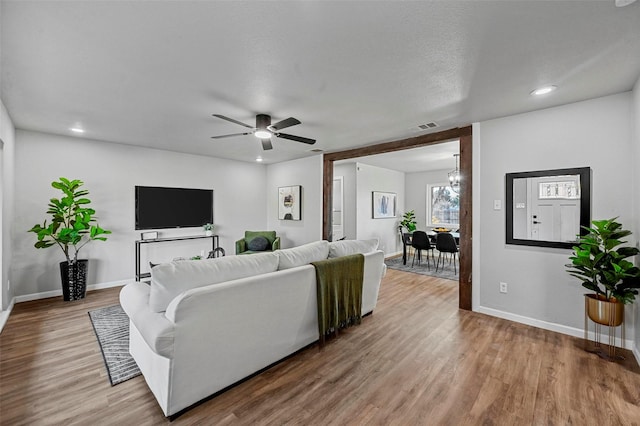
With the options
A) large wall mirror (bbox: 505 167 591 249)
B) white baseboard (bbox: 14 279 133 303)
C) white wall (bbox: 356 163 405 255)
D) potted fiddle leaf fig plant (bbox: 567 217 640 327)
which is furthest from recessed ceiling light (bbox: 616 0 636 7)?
white baseboard (bbox: 14 279 133 303)

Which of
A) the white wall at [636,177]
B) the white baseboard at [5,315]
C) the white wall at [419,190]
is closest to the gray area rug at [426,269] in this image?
the white wall at [419,190]

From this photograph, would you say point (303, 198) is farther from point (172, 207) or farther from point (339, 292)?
point (339, 292)

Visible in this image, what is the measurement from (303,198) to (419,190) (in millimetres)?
3875

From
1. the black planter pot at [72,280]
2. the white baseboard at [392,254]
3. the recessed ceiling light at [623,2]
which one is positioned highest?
the recessed ceiling light at [623,2]

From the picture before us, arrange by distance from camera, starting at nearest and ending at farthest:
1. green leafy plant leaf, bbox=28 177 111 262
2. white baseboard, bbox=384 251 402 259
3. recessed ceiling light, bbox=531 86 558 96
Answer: recessed ceiling light, bbox=531 86 558 96 → green leafy plant leaf, bbox=28 177 111 262 → white baseboard, bbox=384 251 402 259

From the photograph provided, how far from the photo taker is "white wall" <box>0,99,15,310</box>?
119 inches

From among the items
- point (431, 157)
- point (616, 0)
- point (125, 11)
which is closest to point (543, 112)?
point (616, 0)

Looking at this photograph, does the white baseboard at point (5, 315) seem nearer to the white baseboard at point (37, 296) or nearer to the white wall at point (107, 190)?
the white baseboard at point (37, 296)

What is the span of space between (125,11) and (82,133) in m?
3.48

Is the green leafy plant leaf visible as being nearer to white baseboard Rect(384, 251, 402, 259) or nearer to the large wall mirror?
the large wall mirror

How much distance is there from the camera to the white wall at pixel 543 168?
2.62 m

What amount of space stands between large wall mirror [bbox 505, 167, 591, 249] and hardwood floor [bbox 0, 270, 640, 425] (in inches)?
40.5

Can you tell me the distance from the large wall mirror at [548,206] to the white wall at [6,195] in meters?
5.71

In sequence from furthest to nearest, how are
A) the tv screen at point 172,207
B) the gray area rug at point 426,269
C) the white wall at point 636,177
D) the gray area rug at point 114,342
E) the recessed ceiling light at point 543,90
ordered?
the gray area rug at point 426,269 → the tv screen at point 172,207 → the recessed ceiling light at point 543,90 → the white wall at point 636,177 → the gray area rug at point 114,342
